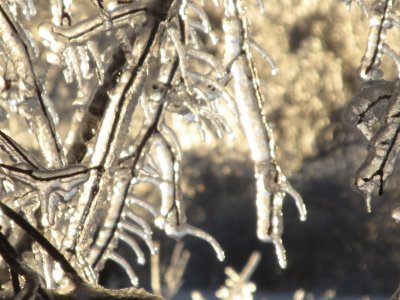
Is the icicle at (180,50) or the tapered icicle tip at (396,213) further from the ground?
the icicle at (180,50)

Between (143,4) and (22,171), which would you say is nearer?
(22,171)

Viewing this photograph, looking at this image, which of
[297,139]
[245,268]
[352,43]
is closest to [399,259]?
[245,268]

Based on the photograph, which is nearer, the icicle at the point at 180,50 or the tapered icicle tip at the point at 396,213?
the tapered icicle tip at the point at 396,213

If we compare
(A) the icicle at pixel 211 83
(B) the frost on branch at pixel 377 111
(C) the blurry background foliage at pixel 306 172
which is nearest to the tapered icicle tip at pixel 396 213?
(B) the frost on branch at pixel 377 111

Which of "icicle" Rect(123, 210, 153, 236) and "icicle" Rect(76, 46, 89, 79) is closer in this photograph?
"icicle" Rect(76, 46, 89, 79)

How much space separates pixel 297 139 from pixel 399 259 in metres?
2.44

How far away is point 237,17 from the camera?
190cm

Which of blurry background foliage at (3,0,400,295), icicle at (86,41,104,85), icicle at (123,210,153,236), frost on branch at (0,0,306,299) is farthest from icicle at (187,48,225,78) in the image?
blurry background foliage at (3,0,400,295)

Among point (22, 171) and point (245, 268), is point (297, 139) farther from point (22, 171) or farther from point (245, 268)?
point (22, 171)

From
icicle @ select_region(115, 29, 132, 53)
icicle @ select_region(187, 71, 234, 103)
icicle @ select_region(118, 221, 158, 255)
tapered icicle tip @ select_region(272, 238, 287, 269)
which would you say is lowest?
tapered icicle tip @ select_region(272, 238, 287, 269)

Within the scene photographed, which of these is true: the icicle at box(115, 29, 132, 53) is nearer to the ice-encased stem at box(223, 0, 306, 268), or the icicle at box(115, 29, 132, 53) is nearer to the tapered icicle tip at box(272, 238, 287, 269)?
the ice-encased stem at box(223, 0, 306, 268)

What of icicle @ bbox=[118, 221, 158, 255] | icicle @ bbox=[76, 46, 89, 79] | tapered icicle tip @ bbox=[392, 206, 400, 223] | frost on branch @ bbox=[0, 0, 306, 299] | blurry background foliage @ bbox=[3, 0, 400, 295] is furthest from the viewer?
blurry background foliage @ bbox=[3, 0, 400, 295]

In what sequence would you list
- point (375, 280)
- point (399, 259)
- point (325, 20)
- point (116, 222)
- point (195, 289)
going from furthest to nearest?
point (195, 289), point (375, 280), point (399, 259), point (325, 20), point (116, 222)

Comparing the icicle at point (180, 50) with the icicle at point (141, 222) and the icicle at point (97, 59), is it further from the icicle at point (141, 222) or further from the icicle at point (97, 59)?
the icicle at point (141, 222)
